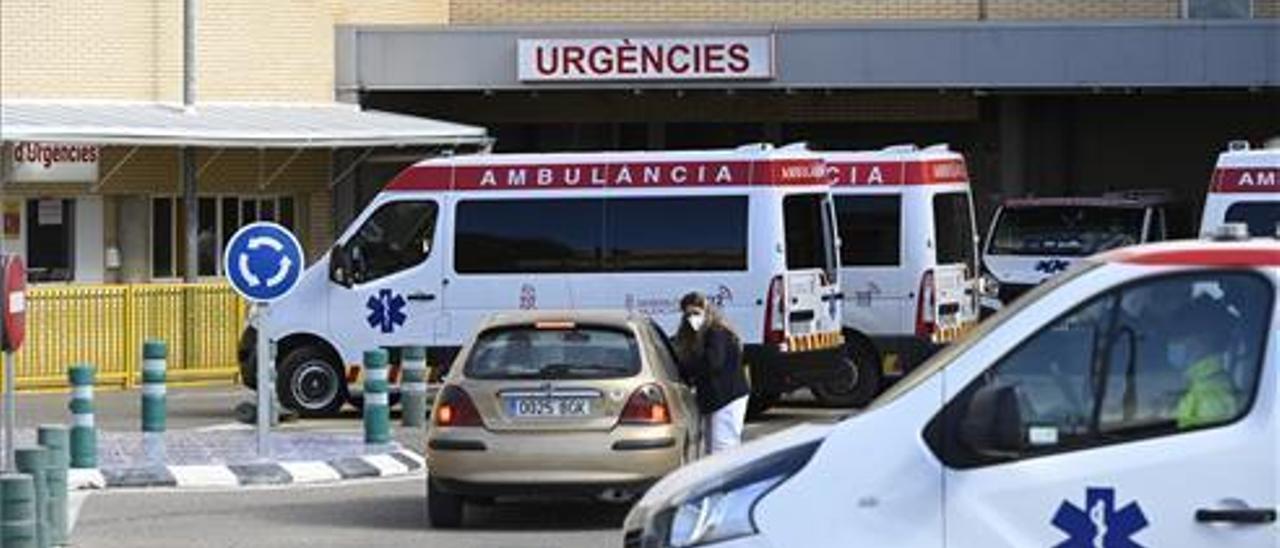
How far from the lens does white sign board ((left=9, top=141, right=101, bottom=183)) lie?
2791 centimetres

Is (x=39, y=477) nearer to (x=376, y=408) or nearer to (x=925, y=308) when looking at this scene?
(x=376, y=408)

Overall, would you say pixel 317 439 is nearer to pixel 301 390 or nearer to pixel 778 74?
pixel 301 390

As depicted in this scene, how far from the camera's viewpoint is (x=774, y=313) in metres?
22.0

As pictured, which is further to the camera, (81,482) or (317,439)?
(317,439)

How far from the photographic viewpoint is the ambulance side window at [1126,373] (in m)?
6.95

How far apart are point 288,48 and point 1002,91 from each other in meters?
9.56

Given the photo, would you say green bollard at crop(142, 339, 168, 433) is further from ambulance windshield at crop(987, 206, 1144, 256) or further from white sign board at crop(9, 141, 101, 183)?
ambulance windshield at crop(987, 206, 1144, 256)

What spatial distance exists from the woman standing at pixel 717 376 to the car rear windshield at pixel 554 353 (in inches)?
38.5

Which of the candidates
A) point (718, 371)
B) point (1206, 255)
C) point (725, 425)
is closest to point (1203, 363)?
point (1206, 255)

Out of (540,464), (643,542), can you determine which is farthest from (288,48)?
(643,542)

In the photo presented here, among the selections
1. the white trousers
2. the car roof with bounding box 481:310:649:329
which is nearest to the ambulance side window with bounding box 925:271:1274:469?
the car roof with bounding box 481:310:649:329

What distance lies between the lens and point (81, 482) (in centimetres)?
1702

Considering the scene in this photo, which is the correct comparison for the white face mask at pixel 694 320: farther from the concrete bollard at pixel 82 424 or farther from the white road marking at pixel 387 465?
the concrete bollard at pixel 82 424

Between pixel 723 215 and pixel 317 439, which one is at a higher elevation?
pixel 723 215
